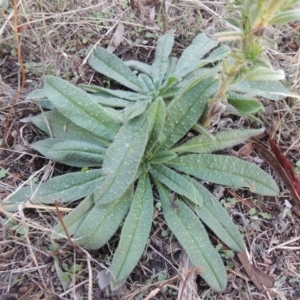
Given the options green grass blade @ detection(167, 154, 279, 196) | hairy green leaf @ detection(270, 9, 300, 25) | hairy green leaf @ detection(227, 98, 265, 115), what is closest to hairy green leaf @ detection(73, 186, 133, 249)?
green grass blade @ detection(167, 154, 279, 196)

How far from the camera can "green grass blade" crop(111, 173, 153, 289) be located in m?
1.39

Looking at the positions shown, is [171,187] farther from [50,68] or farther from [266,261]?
[50,68]

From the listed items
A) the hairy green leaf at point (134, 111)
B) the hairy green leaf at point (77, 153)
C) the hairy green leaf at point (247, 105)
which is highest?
the hairy green leaf at point (247, 105)

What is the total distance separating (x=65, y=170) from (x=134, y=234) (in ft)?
1.28

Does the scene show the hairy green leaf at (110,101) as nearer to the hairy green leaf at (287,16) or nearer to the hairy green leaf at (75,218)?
the hairy green leaf at (75,218)

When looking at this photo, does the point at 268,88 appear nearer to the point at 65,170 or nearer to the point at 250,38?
the point at 250,38

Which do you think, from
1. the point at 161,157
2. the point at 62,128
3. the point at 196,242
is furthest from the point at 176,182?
the point at 62,128

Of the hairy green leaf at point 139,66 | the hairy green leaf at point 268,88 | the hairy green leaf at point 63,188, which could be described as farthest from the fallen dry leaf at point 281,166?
the hairy green leaf at point 63,188

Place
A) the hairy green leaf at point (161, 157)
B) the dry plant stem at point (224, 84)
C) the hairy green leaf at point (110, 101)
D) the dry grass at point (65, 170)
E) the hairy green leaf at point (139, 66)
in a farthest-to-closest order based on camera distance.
A: the hairy green leaf at point (139, 66) < the hairy green leaf at point (110, 101) < the hairy green leaf at point (161, 157) < the dry grass at point (65, 170) < the dry plant stem at point (224, 84)

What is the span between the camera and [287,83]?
186cm

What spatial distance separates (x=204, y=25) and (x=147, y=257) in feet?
3.46

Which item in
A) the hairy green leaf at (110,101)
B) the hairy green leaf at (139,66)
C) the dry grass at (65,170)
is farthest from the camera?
the hairy green leaf at (139,66)

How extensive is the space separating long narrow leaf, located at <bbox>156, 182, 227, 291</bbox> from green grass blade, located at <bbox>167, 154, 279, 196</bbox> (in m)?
0.14

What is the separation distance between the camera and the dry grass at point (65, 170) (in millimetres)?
1433
